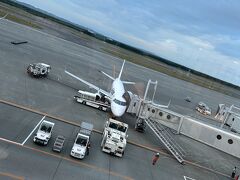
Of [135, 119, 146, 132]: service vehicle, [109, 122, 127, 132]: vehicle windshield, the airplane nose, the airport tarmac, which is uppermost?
the airplane nose

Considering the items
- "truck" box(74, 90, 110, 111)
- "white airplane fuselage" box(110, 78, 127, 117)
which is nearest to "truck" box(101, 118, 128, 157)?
"white airplane fuselage" box(110, 78, 127, 117)

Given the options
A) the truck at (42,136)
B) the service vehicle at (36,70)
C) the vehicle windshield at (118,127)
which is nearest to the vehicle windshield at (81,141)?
the truck at (42,136)

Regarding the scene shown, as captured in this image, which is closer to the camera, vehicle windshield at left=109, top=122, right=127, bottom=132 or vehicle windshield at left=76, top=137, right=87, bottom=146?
vehicle windshield at left=76, top=137, right=87, bottom=146

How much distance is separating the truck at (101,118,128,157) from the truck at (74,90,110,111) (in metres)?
15.8

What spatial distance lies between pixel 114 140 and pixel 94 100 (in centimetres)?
2239

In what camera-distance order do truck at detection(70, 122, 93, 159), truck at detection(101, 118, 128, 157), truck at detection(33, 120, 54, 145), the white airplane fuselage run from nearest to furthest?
1. truck at detection(70, 122, 93, 159)
2. truck at detection(33, 120, 54, 145)
3. truck at detection(101, 118, 128, 157)
4. the white airplane fuselage

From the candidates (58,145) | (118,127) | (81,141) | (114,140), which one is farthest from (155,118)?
(58,145)

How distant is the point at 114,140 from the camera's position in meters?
46.4

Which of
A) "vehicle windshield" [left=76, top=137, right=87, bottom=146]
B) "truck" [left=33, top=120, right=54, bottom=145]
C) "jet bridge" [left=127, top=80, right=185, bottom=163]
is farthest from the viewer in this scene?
"jet bridge" [left=127, top=80, right=185, bottom=163]

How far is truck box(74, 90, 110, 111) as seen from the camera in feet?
218

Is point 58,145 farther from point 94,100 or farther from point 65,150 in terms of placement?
point 94,100

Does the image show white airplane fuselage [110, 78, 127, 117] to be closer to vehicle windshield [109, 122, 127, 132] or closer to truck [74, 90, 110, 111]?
truck [74, 90, 110, 111]

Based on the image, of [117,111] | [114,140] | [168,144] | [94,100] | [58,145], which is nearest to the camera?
[58,145]

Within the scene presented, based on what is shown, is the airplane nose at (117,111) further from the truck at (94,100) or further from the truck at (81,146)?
the truck at (81,146)
